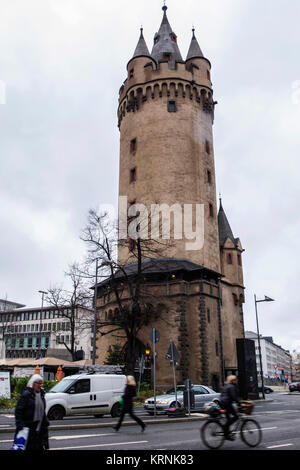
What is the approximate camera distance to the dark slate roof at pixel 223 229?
4528 centimetres

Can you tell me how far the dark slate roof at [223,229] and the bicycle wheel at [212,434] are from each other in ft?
118

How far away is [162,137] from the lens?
138ft

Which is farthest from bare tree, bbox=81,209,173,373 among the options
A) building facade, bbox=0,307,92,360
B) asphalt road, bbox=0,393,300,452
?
building facade, bbox=0,307,92,360

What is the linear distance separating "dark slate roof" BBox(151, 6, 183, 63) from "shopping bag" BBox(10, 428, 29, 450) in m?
44.0

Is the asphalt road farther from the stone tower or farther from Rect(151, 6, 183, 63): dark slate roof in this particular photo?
Rect(151, 6, 183, 63): dark slate roof

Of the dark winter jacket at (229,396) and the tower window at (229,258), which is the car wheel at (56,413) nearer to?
the dark winter jacket at (229,396)

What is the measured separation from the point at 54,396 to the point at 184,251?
75.2ft

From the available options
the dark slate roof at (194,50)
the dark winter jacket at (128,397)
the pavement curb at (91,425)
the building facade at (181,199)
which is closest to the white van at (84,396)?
the pavement curb at (91,425)

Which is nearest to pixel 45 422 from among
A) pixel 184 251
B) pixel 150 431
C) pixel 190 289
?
pixel 150 431

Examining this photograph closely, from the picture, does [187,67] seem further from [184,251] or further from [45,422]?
[45,422]

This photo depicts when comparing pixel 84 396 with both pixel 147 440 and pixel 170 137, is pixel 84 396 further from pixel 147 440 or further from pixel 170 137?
pixel 170 137

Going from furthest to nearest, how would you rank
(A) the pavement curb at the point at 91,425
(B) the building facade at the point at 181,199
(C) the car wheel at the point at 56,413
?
(B) the building facade at the point at 181,199, (C) the car wheel at the point at 56,413, (A) the pavement curb at the point at 91,425

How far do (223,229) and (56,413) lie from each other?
106ft

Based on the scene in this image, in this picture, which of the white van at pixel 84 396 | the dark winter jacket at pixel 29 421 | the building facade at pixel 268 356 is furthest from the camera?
the building facade at pixel 268 356
